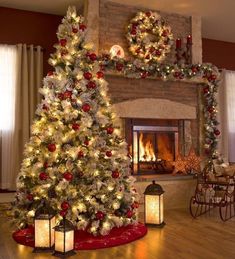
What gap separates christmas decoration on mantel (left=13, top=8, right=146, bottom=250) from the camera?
400cm

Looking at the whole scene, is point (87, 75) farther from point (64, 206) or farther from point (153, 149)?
point (153, 149)

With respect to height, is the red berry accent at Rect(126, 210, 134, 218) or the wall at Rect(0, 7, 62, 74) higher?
the wall at Rect(0, 7, 62, 74)

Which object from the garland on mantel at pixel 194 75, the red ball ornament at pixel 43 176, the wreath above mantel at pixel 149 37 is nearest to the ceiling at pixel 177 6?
the wreath above mantel at pixel 149 37

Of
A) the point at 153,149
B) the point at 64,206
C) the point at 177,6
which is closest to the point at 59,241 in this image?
the point at 64,206

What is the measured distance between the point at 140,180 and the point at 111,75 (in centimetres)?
180

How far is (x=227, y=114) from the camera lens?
8023 millimetres

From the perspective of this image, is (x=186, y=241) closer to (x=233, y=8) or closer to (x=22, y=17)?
(x=233, y=8)

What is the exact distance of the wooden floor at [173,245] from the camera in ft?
11.2

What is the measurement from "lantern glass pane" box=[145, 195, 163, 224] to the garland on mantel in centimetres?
228

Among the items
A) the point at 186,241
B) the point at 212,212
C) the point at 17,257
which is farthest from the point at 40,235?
the point at 212,212

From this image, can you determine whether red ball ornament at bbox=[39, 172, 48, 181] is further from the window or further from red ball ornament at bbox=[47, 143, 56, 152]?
the window

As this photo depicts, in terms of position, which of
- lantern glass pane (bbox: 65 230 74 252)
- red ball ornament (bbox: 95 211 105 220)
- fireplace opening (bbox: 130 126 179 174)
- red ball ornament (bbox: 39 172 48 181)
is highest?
fireplace opening (bbox: 130 126 179 174)

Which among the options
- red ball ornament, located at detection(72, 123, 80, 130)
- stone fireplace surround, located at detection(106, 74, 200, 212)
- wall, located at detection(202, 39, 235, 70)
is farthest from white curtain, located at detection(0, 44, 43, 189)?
wall, located at detection(202, 39, 235, 70)

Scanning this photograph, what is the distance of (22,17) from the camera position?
640cm
